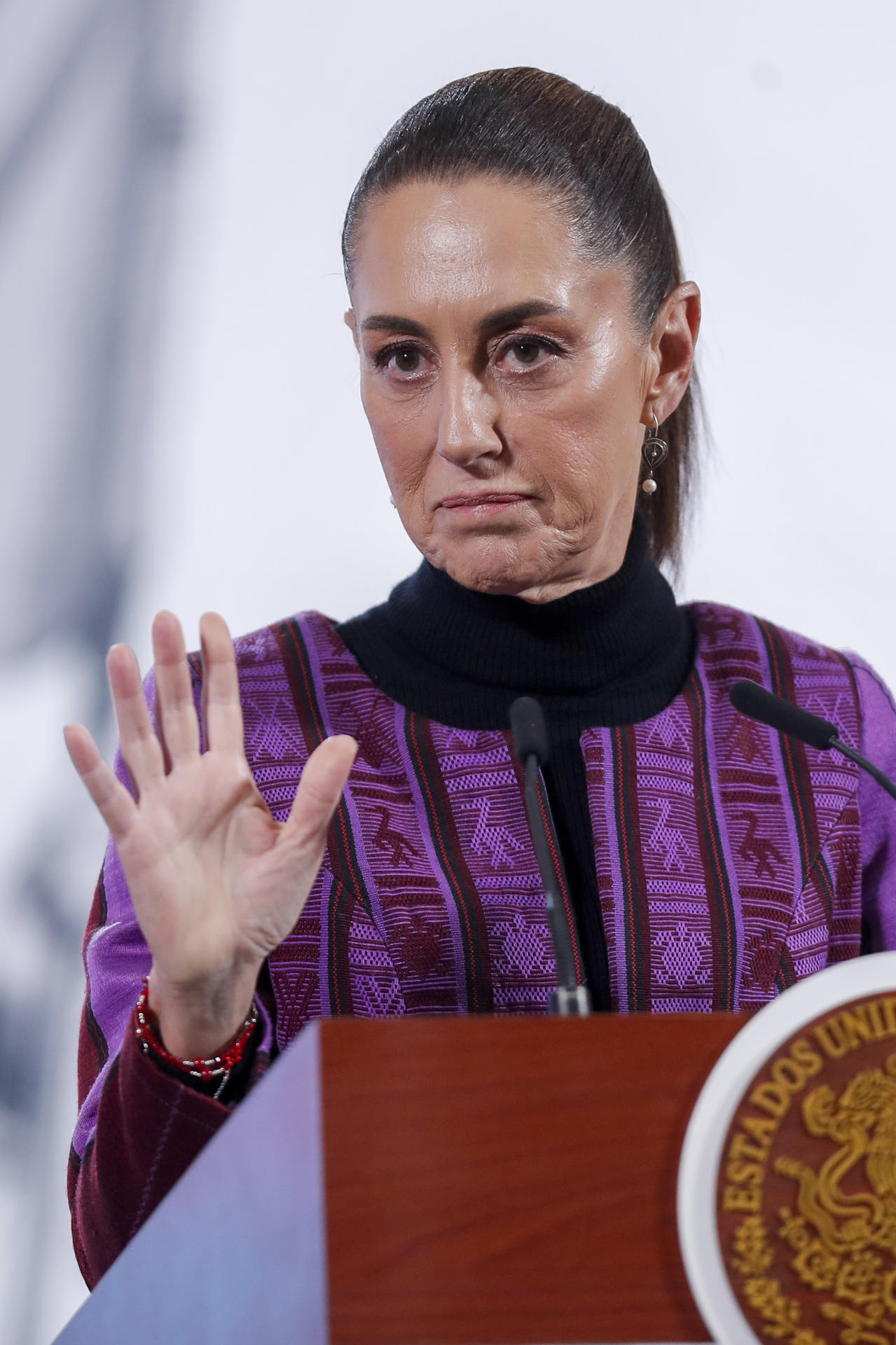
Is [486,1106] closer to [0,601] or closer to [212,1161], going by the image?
[212,1161]

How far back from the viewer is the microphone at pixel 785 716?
1110 mm

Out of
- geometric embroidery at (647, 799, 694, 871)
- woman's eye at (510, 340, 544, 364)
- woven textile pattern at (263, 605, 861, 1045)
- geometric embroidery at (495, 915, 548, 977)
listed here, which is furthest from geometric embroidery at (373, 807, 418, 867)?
woman's eye at (510, 340, 544, 364)

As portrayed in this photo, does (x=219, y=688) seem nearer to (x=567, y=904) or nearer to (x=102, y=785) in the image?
(x=102, y=785)

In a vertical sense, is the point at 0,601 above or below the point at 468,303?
below

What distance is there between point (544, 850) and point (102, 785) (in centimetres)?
29

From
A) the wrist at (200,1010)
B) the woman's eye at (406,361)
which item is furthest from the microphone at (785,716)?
the woman's eye at (406,361)

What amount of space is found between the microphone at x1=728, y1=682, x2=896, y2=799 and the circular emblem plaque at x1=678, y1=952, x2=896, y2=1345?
39 cm

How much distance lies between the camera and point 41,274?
2.03 metres

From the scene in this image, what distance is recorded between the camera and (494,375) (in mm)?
1430

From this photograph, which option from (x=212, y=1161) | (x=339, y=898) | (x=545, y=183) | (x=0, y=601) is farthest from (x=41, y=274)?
(x=212, y=1161)

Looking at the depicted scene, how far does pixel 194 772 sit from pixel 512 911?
44cm

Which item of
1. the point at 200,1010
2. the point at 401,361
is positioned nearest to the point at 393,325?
the point at 401,361

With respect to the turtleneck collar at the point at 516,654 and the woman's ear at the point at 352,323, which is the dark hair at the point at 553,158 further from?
the turtleneck collar at the point at 516,654

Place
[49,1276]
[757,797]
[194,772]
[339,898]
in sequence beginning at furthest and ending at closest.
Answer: [49,1276] → [757,797] → [339,898] → [194,772]
